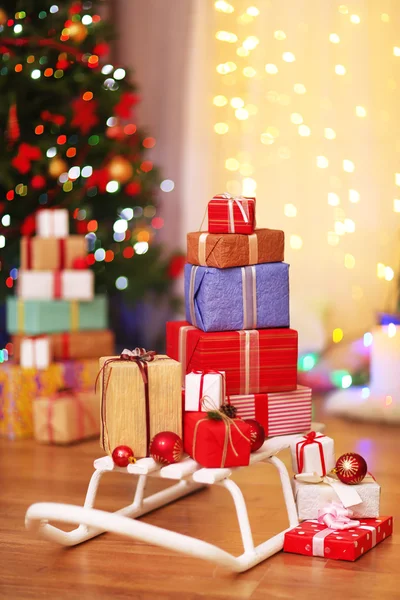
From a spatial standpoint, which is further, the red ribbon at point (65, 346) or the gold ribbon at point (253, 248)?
the red ribbon at point (65, 346)

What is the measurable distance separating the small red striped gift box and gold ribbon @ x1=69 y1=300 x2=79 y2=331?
1279 millimetres

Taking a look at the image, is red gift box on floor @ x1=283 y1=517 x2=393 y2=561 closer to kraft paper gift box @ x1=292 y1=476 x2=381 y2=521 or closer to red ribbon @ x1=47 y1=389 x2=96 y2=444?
kraft paper gift box @ x1=292 y1=476 x2=381 y2=521

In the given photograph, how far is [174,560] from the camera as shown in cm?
194

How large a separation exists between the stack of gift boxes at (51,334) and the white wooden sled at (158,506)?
2.80 feet

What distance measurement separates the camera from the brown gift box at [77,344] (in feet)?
10.6

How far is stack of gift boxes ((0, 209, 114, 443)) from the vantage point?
315cm

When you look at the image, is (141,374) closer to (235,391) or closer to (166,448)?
(166,448)

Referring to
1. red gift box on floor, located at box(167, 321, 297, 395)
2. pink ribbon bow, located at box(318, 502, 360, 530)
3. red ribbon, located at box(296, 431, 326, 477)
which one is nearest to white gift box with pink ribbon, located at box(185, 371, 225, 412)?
red gift box on floor, located at box(167, 321, 297, 395)

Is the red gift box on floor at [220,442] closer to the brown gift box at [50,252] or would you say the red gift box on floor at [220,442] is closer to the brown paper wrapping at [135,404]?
the brown paper wrapping at [135,404]

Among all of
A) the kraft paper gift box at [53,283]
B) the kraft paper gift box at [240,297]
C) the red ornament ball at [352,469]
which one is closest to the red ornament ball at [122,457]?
the kraft paper gift box at [240,297]

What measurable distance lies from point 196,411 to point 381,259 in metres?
2.02

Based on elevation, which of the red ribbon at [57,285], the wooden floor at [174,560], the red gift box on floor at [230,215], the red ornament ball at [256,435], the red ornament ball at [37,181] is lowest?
the wooden floor at [174,560]

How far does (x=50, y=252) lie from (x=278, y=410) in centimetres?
135

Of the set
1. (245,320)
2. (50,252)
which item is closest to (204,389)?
(245,320)
